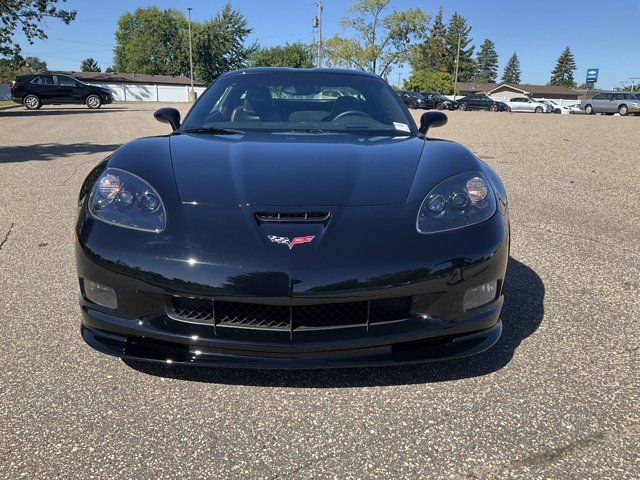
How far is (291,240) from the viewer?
6.28ft

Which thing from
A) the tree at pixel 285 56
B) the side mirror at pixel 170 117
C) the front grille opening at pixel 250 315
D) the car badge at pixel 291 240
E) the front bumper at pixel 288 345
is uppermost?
the tree at pixel 285 56

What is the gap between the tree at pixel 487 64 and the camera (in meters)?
131

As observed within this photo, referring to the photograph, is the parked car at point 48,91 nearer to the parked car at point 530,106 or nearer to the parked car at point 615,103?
the parked car at point 615,103

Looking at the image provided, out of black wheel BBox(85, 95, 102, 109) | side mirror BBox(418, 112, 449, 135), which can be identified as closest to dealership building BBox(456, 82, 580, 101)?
black wheel BBox(85, 95, 102, 109)

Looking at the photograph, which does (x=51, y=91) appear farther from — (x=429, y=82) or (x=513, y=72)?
(x=513, y=72)

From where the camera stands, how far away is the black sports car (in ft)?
6.16

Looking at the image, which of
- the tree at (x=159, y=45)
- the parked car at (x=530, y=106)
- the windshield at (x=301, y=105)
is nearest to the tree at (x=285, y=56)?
the tree at (x=159, y=45)

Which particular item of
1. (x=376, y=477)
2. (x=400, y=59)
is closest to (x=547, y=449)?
(x=376, y=477)

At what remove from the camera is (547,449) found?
5.82ft

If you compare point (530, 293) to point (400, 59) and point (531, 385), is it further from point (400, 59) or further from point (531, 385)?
point (400, 59)

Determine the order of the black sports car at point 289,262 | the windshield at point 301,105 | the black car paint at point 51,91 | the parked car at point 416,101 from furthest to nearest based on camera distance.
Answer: the parked car at point 416,101
the black car paint at point 51,91
the windshield at point 301,105
the black sports car at point 289,262

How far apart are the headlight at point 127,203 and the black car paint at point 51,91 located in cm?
2595

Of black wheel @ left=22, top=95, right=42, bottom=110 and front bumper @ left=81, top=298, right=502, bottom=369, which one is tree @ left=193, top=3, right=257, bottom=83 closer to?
black wheel @ left=22, top=95, right=42, bottom=110

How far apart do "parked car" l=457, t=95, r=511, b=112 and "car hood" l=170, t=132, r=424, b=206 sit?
40.7 m
